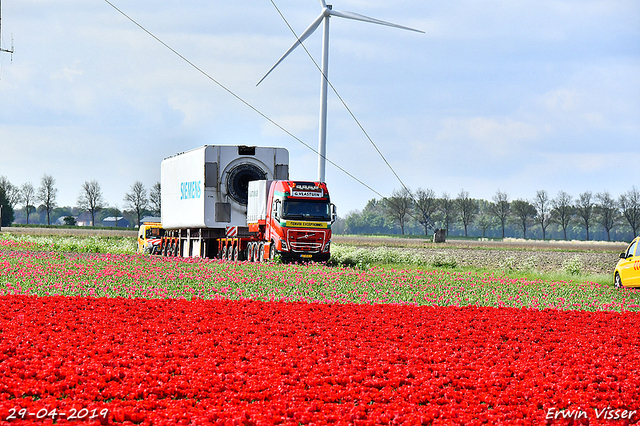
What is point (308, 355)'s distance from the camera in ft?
32.8

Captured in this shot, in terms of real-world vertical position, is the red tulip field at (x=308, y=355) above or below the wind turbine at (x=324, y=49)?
below

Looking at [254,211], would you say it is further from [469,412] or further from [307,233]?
[469,412]

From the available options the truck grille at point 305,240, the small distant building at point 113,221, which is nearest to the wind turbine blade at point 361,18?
the truck grille at point 305,240

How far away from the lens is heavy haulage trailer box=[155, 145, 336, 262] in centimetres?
2886

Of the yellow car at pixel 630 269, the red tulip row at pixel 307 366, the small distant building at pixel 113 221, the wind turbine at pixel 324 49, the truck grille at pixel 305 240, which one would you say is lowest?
the red tulip row at pixel 307 366

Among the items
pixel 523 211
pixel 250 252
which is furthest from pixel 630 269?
pixel 523 211

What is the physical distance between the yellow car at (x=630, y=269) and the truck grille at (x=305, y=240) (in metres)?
11.3

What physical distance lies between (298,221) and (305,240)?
82cm

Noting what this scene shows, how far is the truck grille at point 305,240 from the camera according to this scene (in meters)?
28.7

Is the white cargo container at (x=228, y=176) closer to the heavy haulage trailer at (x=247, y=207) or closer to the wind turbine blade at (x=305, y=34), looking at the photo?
the heavy haulage trailer at (x=247, y=207)

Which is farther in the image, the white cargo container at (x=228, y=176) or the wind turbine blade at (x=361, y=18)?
the wind turbine blade at (x=361, y=18)

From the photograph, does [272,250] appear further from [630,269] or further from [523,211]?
[523,211]

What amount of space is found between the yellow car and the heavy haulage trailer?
11.0 metres

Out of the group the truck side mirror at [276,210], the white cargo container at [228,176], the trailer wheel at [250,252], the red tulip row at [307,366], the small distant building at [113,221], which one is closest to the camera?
the red tulip row at [307,366]
